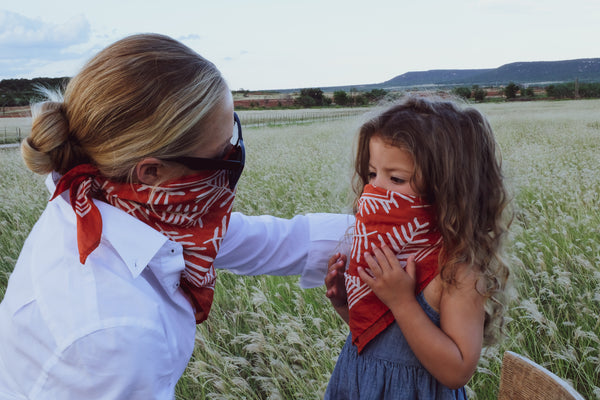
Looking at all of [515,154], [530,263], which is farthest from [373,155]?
[515,154]

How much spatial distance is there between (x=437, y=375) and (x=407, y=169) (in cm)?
65

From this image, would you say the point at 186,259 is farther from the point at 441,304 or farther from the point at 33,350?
the point at 441,304

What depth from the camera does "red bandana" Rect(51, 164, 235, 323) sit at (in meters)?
1.65

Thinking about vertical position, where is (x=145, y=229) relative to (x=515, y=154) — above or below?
above

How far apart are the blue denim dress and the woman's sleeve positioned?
0.49m

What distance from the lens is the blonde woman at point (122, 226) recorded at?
144 cm

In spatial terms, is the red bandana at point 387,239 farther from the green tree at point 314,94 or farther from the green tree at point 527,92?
the green tree at point 527,92

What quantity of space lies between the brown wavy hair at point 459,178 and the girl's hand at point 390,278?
0.11 meters

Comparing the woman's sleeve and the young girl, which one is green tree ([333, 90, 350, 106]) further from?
the young girl

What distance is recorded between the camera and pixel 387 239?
5.45ft

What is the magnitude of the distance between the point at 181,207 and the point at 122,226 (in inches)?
8.0

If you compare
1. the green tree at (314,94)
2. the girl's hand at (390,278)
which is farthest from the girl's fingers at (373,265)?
the green tree at (314,94)

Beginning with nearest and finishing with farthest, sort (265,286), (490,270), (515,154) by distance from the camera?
(490,270), (265,286), (515,154)

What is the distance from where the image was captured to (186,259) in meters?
1.79
